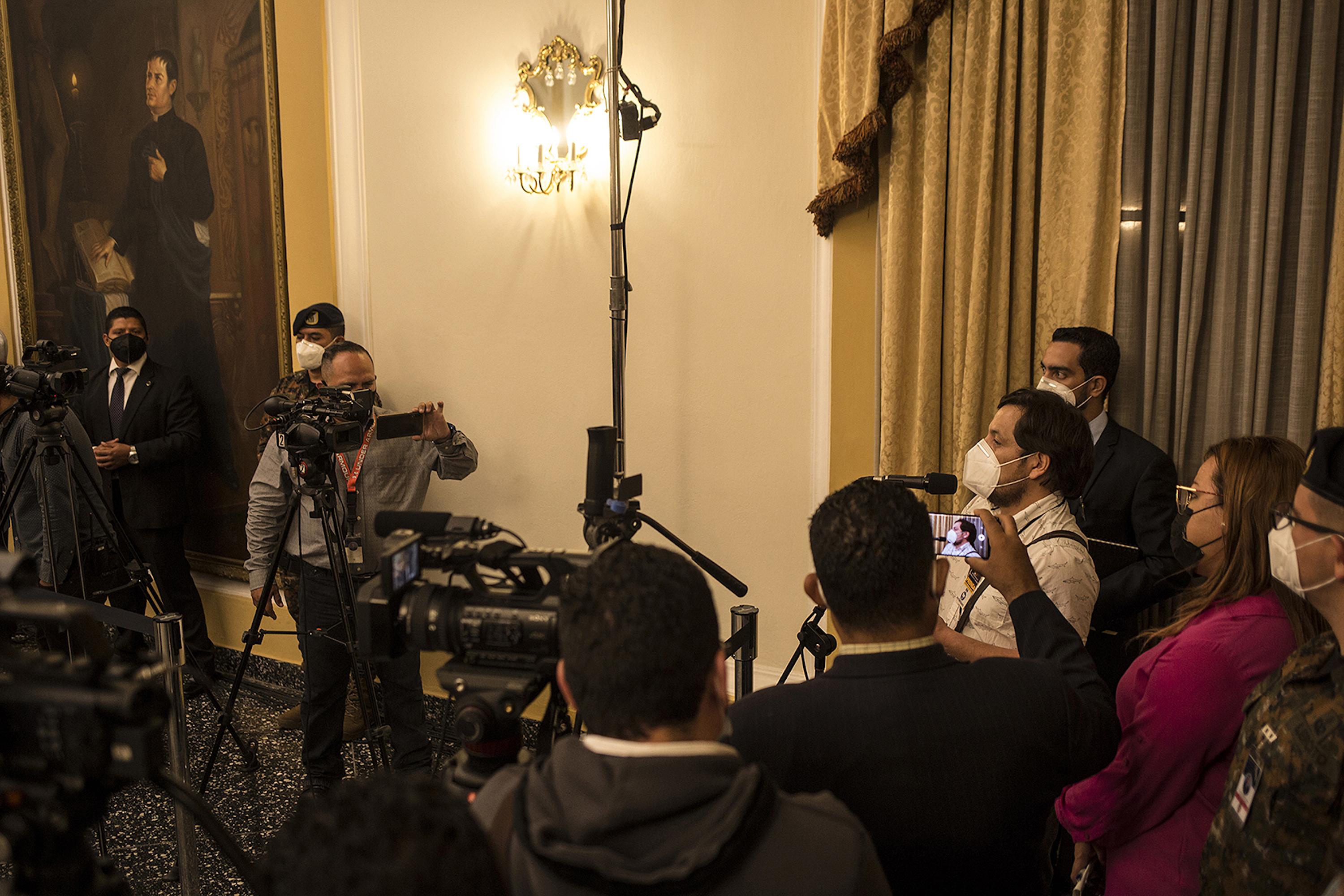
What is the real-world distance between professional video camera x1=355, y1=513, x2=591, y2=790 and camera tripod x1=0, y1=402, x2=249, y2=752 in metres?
2.08

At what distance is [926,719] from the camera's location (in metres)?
1.15

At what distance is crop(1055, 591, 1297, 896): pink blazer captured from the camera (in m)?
1.49

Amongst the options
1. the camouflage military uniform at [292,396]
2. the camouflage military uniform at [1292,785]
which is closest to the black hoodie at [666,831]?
the camouflage military uniform at [1292,785]

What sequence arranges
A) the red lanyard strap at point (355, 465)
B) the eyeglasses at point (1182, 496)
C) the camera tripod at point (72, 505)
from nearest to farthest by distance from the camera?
the eyeglasses at point (1182, 496) → the red lanyard strap at point (355, 465) → the camera tripod at point (72, 505)

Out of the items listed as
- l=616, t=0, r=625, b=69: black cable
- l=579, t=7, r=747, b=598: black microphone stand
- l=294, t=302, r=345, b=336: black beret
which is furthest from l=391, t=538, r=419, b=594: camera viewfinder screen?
l=294, t=302, r=345, b=336: black beret

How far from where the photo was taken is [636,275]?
347cm

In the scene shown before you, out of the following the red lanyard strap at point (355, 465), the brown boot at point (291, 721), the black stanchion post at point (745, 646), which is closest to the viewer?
the black stanchion post at point (745, 646)

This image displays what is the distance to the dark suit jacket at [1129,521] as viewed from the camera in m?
2.42

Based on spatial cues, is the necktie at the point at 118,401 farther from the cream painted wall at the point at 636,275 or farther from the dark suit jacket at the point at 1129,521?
the dark suit jacket at the point at 1129,521

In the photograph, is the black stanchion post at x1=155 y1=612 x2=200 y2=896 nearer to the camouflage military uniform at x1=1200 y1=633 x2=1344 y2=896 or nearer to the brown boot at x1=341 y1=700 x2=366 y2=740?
the brown boot at x1=341 y1=700 x2=366 y2=740

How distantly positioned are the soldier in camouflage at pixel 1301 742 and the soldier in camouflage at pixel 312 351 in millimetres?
3212

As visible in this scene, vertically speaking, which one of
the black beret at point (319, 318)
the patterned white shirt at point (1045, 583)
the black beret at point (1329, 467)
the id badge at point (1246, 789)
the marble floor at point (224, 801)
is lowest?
the marble floor at point (224, 801)

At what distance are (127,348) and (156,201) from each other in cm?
90

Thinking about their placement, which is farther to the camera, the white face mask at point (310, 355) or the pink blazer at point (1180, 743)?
the white face mask at point (310, 355)
